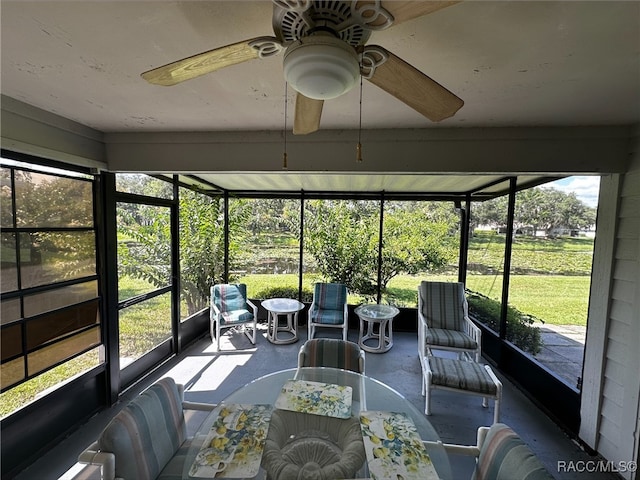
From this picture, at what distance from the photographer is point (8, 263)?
74.7 inches

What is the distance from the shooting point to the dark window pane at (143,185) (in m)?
2.82

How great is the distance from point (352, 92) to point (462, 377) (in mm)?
2509

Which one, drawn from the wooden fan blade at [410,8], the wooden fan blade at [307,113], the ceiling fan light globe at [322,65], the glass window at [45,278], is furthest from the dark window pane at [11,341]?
the wooden fan blade at [410,8]

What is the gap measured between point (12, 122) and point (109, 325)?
177 cm

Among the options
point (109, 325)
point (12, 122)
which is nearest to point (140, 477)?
point (109, 325)

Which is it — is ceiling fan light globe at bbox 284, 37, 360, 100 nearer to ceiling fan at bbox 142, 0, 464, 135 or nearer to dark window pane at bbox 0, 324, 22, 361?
ceiling fan at bbox 142, 0, 464, 135

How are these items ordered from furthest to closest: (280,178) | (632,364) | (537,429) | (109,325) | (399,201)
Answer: (399,201)
(280,178)
(109,325)
(537,429)
(632,364)

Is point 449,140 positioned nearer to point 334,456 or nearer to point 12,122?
point 334,456

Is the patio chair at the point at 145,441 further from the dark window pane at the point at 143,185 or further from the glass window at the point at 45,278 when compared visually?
the dark window pane at the point at 143,185

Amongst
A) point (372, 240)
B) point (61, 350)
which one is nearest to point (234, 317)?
point (61, 350)

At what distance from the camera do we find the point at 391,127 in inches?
89.0

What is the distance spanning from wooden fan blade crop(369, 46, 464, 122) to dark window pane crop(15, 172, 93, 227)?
8.02ft

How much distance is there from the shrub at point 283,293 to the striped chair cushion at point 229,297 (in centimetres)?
87

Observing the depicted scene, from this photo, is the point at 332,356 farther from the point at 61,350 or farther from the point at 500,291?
the point at 500,291
